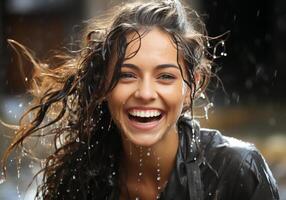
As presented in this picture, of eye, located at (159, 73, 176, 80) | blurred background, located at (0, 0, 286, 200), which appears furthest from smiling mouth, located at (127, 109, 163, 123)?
blurred background, located at (0, 0, 286, 200)

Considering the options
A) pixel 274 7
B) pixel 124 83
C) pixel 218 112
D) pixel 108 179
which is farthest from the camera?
pixel 274 7

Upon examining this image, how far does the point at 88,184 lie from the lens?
4434 mm

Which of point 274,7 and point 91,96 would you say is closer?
point 91,96

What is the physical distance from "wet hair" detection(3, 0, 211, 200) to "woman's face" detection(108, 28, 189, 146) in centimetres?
5

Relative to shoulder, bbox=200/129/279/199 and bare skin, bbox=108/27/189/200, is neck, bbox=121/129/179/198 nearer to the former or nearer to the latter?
bare skin, bbox=108/27/189/200

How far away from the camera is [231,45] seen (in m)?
13.0

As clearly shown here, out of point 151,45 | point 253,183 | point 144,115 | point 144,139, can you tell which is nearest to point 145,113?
point 144,115

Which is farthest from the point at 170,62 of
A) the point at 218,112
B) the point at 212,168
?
the point at 218,112

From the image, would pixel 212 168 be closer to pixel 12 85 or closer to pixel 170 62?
pixel 170 62

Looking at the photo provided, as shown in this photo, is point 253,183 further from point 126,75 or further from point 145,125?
point 126,75

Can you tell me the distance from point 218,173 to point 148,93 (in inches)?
20.3

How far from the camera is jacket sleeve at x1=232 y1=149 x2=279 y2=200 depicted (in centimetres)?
406

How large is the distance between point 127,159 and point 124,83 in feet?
1.64

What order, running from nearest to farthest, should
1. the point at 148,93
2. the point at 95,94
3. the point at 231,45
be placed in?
1. the point at 148,93
2. the point at 95,94
3. the point at 231,45
